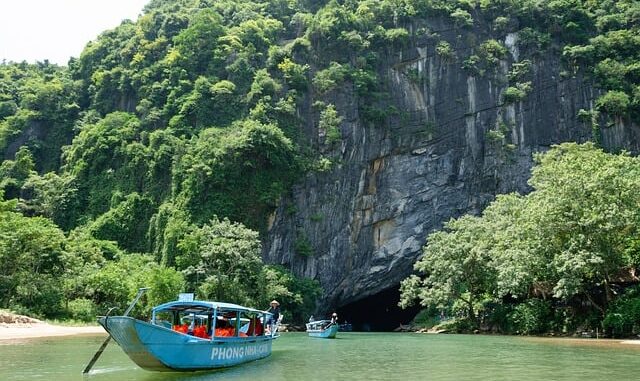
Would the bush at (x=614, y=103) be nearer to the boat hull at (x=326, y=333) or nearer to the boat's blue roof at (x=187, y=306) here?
the boat hull at (x=326, y=333)

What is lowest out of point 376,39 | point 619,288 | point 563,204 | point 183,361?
point 183,361

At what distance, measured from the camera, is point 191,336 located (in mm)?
13555

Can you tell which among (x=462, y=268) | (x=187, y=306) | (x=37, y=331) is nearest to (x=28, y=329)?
(x=37, y=331)

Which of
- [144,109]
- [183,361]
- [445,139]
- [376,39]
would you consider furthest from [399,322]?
[183,361]

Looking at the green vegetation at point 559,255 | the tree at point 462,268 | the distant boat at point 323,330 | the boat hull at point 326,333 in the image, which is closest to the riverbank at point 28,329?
the distant boat at point 323,330

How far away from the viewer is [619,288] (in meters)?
28.4

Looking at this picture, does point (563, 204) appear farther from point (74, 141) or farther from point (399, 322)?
point (74, 141)

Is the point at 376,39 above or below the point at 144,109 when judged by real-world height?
above

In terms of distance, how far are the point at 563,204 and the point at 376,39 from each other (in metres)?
27.7

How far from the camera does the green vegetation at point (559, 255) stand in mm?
25594

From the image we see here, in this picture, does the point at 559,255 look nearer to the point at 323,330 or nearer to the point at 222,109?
the point at 323,330

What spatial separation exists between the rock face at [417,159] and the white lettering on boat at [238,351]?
2503 cm

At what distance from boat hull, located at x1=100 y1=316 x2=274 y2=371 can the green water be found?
27 cm

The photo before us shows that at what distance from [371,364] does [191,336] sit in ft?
16.5
